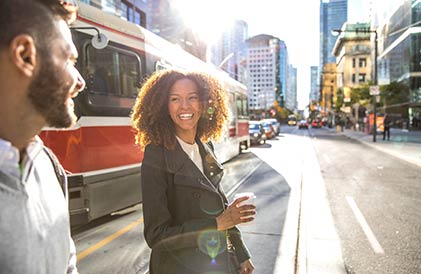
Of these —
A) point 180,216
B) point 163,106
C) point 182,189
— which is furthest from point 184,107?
point 180,216

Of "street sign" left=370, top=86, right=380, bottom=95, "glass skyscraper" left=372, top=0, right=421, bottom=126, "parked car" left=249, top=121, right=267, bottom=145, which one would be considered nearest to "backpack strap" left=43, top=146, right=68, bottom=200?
"parked car" left=249, top=121, right=267, bottom=145

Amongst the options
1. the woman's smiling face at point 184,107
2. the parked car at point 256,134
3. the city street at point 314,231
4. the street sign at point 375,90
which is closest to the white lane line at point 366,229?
the city street at point 314,231

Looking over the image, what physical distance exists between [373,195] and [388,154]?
10252 mm

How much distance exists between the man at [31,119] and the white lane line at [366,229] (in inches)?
183

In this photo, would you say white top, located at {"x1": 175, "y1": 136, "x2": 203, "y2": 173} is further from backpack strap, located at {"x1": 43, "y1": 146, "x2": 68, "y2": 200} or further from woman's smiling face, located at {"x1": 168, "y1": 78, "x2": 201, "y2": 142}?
backpack strap, located at {"x1": 43, "y1": 146, "x2": 68, "y2": 200}

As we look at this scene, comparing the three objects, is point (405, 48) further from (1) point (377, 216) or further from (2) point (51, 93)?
(2) point (51, 93)

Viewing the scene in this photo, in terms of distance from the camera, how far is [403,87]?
133ft

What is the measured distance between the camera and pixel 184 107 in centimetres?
198

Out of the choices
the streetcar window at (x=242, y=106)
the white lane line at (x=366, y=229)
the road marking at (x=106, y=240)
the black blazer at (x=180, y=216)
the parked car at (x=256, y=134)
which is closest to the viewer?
the black blazer at (x=180, y=216)

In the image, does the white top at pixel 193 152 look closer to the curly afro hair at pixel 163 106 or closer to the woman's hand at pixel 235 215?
the curly afro hair at pixel 163 106

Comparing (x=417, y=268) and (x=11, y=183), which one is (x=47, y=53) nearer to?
(x=11, y=183)

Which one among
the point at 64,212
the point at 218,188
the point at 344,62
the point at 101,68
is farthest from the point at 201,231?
the point at 344,62

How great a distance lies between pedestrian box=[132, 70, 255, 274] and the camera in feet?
5.57

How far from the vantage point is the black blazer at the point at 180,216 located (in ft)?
5.52
